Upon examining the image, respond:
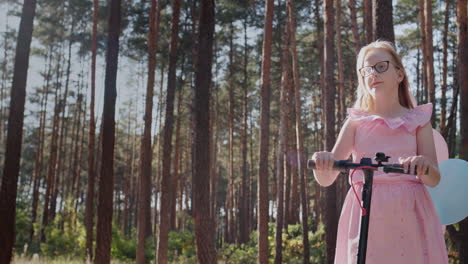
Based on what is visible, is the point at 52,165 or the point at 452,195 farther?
the point at 52,165

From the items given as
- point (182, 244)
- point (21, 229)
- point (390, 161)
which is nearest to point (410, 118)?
point (390, 161)

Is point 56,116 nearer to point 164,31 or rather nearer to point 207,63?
point 164,31

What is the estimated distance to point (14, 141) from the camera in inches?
328

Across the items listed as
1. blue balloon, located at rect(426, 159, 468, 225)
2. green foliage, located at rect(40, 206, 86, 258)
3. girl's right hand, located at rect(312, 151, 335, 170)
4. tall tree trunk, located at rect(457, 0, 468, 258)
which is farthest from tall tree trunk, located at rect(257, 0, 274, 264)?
girl's right hand, located at rect(312, 151, 335, 170)

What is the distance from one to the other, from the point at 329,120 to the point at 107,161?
5655 millimetres

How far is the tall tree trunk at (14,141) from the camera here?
315 inches

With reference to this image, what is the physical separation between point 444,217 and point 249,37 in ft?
79.7

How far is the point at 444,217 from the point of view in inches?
109

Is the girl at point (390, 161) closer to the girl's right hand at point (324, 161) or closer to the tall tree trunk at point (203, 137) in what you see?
the girl's right hand at point (324, 161)

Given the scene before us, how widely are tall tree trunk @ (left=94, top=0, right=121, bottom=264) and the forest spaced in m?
0.02

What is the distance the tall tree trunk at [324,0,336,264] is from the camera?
1212 cm

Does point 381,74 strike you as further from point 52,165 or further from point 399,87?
point 52,165

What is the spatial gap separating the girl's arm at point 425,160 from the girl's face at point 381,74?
0.29 metres

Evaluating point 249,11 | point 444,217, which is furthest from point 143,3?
point 444,217
